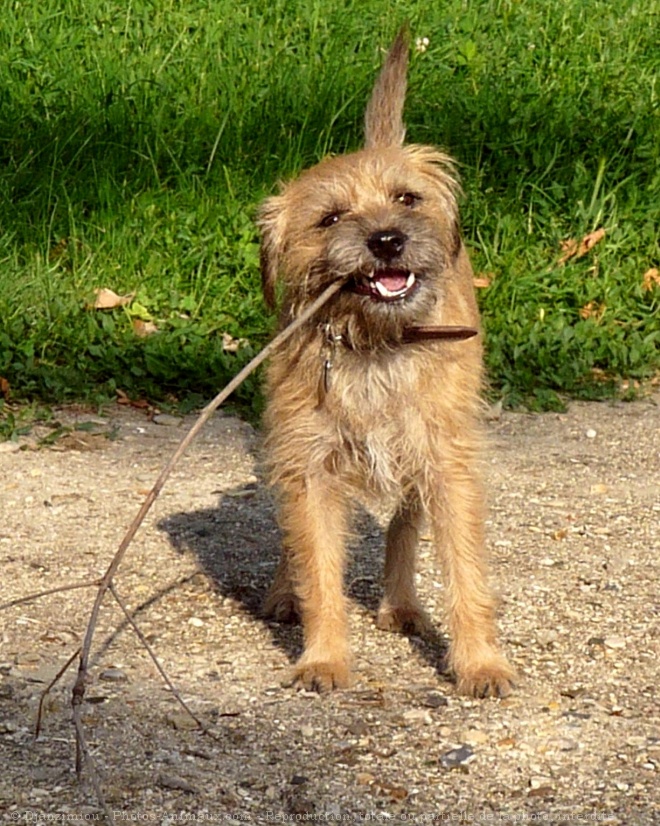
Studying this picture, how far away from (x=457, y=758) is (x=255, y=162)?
472cm

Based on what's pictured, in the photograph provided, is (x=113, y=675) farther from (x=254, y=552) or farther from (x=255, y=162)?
(x=255, y=162)

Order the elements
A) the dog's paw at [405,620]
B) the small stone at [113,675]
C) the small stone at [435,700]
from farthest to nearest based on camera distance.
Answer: the dog's paw at [405,620]
the small stone at [113,675]
the small stone at [435,700]

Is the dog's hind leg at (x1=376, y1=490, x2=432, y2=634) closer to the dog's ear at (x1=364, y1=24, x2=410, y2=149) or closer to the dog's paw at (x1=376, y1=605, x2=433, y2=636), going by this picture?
the dog's paw at (x1=376, y1=605, x2=433, y2=636)

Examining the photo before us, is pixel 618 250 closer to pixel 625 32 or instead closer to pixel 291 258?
pixel 625 32

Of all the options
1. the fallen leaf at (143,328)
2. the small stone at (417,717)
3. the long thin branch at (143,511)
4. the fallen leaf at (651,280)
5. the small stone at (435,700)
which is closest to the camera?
the long thin branch at (143,511)

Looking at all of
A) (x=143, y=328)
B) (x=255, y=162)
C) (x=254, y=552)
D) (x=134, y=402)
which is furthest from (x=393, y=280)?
(x=255, y=162)

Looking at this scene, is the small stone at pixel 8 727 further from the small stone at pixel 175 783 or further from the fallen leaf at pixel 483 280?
the fallen leaf at pixel 483 280

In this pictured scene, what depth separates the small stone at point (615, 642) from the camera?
433 centimetres

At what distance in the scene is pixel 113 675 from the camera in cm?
411

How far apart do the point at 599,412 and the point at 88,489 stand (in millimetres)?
2234

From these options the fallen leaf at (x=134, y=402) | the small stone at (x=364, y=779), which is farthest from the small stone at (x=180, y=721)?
the fallen leaf at (x=134, y=402)

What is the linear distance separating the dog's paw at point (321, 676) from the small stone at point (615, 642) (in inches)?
29.9

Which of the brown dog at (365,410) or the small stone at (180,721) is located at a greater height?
the brown dog at (365,410)

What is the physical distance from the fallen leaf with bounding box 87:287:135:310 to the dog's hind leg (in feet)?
9.44
